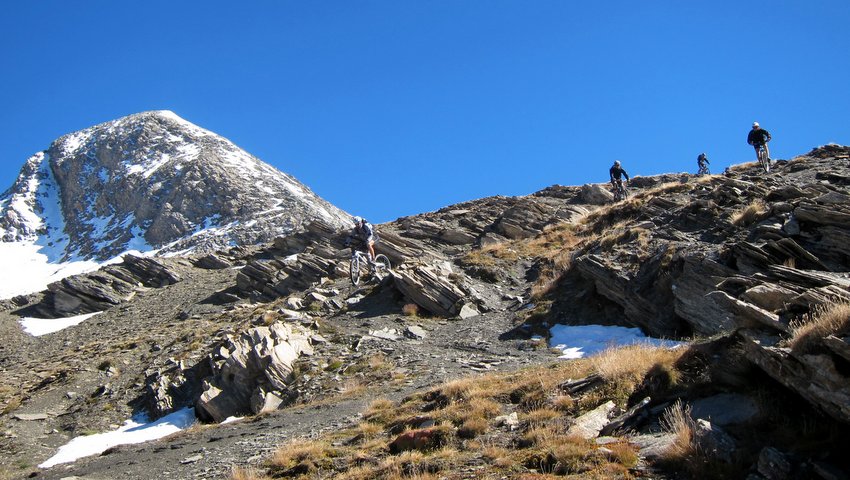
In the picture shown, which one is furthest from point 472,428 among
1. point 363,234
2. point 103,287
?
point 103,287

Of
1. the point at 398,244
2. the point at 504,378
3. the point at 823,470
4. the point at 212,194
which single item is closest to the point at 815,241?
the point at 504,378

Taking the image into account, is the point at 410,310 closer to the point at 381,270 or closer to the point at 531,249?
the point at 381,270

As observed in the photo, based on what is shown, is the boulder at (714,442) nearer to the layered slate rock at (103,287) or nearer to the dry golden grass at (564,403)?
the dry golden grass at (564,403)

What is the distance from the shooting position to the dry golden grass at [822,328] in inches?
229

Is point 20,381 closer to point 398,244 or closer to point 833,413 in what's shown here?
point 398,244

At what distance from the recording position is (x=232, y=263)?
189 feet

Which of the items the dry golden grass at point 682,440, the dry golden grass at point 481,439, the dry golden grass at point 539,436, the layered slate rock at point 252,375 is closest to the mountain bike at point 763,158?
the dry golden grass at point 481,439

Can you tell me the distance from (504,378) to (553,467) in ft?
17.6

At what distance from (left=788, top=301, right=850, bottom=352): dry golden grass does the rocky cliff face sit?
4813 inches

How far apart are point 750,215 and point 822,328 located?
14.7m

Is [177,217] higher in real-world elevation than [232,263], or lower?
higher

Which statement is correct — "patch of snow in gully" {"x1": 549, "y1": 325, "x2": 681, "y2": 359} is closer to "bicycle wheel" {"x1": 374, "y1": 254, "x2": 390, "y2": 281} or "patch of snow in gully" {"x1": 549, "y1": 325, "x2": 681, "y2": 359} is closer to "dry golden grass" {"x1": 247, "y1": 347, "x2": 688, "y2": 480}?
"dry golden grass" {"x1": 247, "y1": 347, "x2": 688, "y2": 480}

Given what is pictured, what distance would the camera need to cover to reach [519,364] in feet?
49.2

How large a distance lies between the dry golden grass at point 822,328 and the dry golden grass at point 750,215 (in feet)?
45.6
